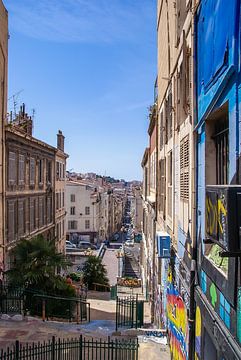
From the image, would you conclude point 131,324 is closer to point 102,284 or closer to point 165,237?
point 165,237

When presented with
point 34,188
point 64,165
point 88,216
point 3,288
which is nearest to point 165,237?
point 3,288

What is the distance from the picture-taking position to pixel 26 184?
1088 inches

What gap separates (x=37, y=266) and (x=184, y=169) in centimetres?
1082

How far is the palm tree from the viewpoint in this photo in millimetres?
17578

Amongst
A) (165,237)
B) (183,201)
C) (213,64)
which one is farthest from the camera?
(165,237)

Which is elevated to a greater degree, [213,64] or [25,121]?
[25,121]

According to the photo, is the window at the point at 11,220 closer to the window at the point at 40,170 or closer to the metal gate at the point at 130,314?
the window at the point at 40,170

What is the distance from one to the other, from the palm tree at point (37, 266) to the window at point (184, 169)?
10068 mm

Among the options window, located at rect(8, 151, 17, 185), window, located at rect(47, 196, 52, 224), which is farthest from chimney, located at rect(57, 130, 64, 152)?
window, located at rect(8, 151, 17, 185)

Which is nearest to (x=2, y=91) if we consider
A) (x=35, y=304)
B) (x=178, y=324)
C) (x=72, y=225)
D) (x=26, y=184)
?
(x=26, y=184)

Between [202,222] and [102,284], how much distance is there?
25523 mm

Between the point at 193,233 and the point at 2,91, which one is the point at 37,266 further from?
the point at 193,233

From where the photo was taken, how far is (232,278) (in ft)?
15.0

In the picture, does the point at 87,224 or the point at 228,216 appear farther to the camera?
the point at 87,224
